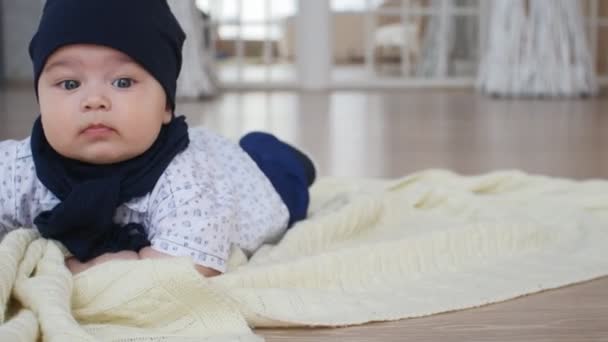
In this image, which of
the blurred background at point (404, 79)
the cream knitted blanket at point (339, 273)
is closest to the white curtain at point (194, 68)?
the blurred background at point (404, 79)

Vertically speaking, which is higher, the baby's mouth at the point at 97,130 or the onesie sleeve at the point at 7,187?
the baby's mouth at the point at 97,130

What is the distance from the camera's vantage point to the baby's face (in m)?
1.04

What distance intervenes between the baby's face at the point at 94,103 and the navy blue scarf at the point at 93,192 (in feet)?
0.07

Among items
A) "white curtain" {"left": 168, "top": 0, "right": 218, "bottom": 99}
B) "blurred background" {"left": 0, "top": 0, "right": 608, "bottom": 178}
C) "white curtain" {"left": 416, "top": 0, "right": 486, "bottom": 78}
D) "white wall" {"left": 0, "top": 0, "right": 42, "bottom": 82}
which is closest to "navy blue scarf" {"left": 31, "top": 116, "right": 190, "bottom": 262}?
"white wall" {"left": 0, "top": 0, "right": 42, "bottom": 82}

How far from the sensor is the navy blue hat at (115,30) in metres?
1.03

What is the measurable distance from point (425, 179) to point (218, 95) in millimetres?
2323

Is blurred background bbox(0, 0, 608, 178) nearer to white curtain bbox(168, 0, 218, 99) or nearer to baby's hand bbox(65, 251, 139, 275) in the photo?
white curtain bbox(168, 0, 218, 99)

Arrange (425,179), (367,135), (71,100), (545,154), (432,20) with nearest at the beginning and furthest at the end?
(71,100)
(425,179)
(545,154)
(367,135)
(432,20)

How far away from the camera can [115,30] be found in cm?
104

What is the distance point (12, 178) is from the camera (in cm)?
110

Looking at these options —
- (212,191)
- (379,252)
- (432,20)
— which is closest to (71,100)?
(212,191)

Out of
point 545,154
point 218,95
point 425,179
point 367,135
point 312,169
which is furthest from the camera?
point 218,95

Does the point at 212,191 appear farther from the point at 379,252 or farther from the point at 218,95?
the point at 218,95

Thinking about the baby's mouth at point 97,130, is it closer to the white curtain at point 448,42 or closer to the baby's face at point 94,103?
the baby's face at point 94,103
